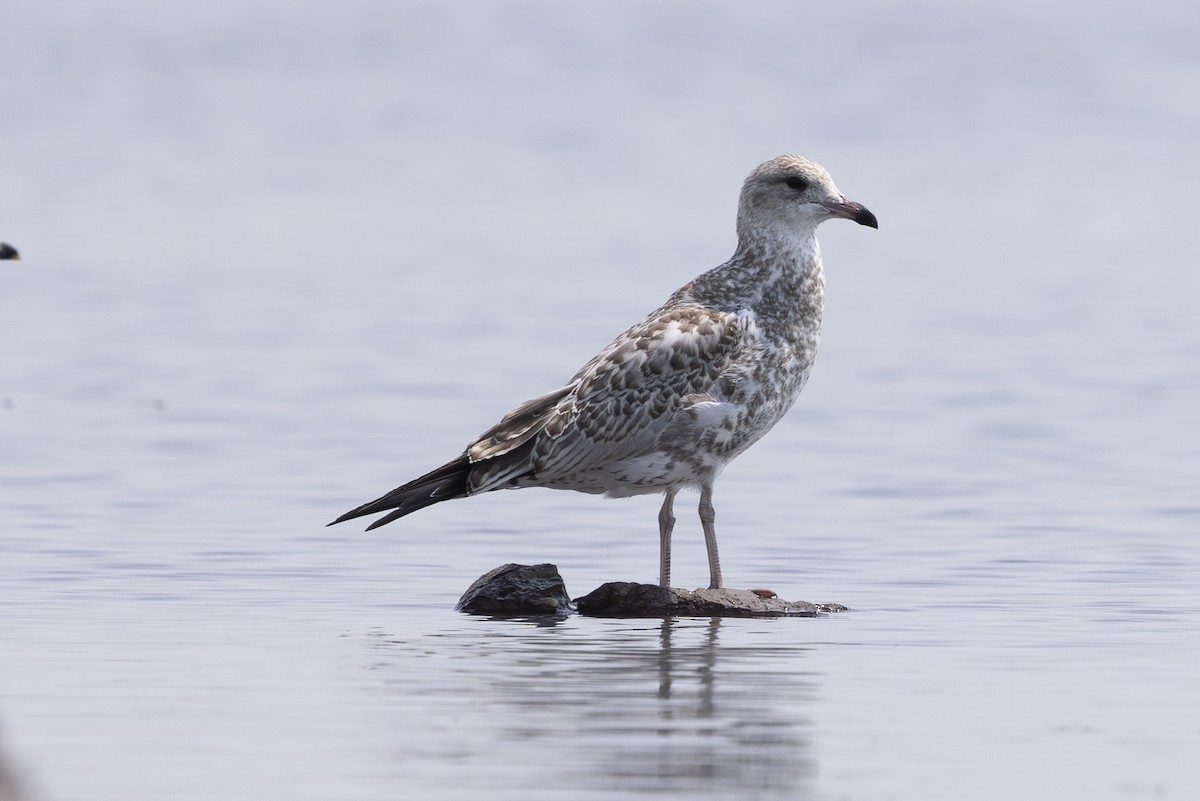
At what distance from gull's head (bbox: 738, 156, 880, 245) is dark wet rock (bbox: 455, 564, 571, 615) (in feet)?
7.58

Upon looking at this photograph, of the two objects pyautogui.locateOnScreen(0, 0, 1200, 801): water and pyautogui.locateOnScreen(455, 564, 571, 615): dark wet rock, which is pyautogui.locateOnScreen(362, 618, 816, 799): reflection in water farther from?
pyautogui.locateOnScreen(455, 564, 571, 615): dark wet rock

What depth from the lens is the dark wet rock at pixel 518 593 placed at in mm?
12727

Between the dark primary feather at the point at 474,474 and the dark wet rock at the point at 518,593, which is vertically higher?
the dark primary feather at the point at 474,474

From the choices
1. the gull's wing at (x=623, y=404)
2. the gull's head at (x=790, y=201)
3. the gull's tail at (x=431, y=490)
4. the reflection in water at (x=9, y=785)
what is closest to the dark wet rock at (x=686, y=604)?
the gull's wing at (x=623, y=404)

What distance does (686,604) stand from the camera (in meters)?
12.8

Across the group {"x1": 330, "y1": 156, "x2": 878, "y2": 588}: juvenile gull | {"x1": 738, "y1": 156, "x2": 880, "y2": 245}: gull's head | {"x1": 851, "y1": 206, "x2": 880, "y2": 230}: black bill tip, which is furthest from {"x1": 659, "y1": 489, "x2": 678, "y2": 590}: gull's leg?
{"x1": 851, "y1": 206, "x2": 880, "y2": 230}: black bill tip

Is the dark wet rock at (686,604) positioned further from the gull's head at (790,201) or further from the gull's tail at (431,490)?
the gull's head at (790,201)

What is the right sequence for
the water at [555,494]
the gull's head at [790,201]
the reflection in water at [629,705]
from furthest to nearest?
the gull's head at [790,201]
the water at [555,494]
the reflection in water at [629,705]

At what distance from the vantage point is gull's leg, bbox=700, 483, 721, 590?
13.2 metres

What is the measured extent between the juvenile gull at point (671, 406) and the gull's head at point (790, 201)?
224 mm

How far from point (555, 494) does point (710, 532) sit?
14.1 ft

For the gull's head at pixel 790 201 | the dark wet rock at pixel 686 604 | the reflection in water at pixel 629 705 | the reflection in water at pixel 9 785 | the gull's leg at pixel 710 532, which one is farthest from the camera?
the gull's head at pixel 790 201

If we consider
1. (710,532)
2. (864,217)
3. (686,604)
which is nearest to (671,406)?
(710,532)

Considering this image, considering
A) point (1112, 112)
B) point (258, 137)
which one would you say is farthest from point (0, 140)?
point (1112, 112)
